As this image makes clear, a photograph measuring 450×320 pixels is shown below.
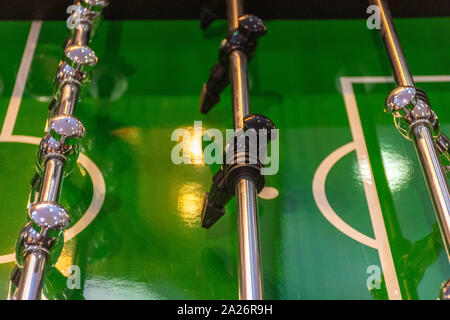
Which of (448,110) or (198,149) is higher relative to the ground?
(448,110)

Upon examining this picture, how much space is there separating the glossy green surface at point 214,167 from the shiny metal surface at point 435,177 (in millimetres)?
222

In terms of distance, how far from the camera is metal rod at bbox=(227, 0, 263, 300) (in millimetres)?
853

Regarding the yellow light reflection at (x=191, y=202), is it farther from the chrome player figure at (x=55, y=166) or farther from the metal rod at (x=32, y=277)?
the metal rod at (x=32, y=277)

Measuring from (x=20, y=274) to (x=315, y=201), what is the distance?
619 mm

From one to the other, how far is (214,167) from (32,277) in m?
0.56

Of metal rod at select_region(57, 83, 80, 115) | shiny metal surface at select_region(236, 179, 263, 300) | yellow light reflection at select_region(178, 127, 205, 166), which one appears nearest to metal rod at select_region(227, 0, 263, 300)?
shiny metal surface at select_region(236, 179, 263, 300)

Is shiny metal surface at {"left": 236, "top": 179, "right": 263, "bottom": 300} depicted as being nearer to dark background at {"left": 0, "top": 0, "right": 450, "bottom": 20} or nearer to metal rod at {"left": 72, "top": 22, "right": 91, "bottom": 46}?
metal rod at {"left": 72, "top": 22, "right": 91, "bottom": 46}

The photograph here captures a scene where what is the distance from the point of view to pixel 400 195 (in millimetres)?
1291
